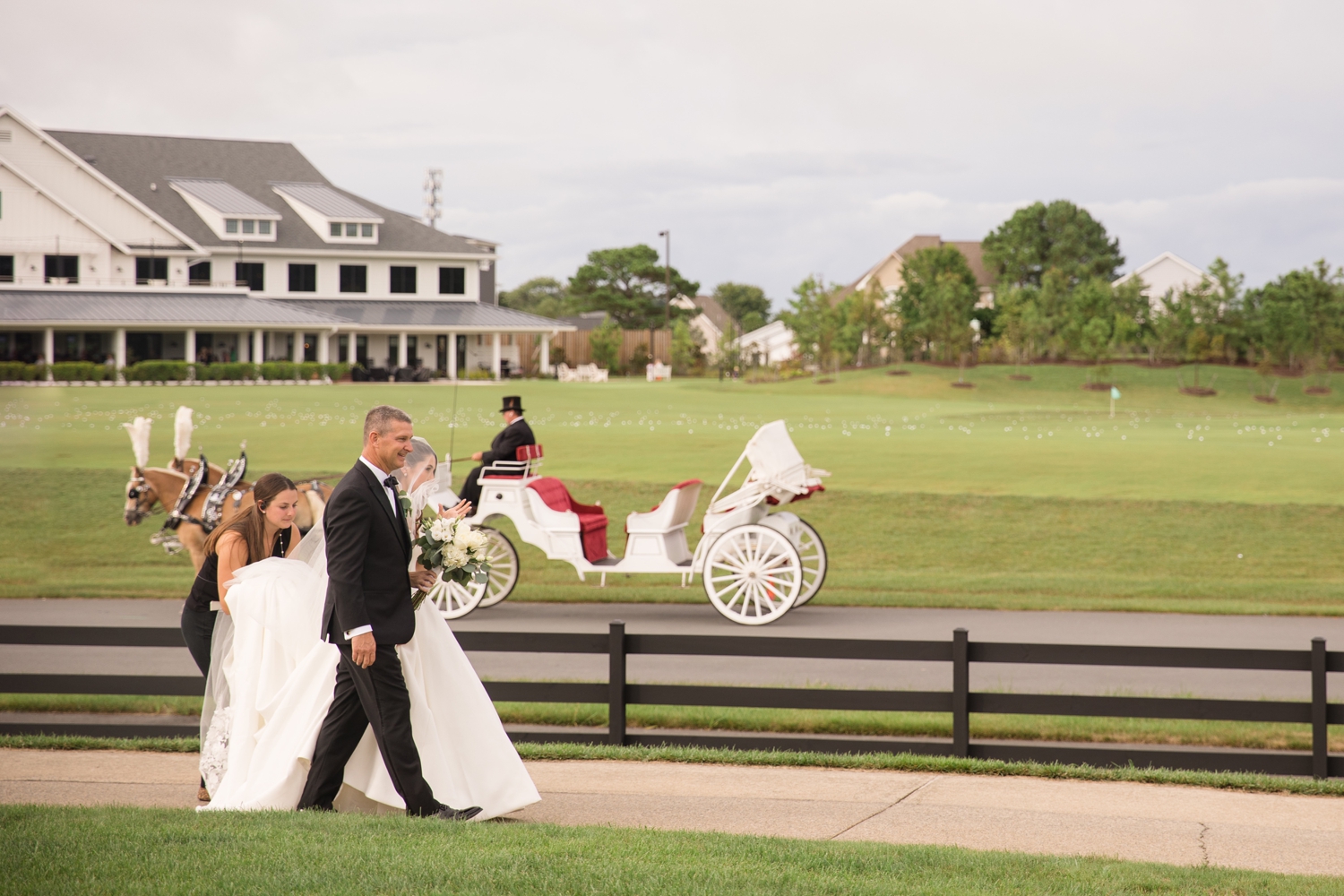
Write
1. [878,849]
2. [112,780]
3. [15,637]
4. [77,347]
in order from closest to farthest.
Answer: [878,849] → [112,780] → [15,637] → [77,347]

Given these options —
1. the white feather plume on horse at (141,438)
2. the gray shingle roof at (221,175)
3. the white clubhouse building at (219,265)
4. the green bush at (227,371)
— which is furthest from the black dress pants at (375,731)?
the gray shingle roof at (221,175)

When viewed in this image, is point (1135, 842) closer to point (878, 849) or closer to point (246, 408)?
point (878, 849)

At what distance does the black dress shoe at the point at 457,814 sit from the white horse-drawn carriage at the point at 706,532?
7.22 meters

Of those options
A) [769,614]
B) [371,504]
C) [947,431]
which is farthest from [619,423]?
[371,504]

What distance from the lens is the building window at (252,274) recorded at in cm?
5500

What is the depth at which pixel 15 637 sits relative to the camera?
824 centimetres

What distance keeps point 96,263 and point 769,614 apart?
4572 centimetres

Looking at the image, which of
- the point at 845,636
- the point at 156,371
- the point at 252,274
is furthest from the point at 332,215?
the point at 845,636

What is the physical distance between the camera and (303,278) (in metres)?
57.0

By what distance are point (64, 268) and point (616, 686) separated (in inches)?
1949

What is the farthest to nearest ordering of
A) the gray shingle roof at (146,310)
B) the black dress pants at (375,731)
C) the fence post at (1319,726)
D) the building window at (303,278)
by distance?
the building window at (303,278)
the gray shingle roof at (146,310)
the fence post at (1319,726)
the black dress pants at (375,731)

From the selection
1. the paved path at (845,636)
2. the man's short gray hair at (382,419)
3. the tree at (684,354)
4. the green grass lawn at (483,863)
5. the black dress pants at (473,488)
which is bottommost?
the paved path at (845,636)

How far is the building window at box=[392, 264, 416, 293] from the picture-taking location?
2339 inches

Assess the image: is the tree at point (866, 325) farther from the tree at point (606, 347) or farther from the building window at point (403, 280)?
the building window at point (403, 280)
